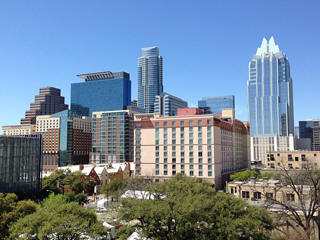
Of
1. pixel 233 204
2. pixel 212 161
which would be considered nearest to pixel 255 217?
pixel 233 204

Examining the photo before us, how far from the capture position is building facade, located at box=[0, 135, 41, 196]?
247 feet

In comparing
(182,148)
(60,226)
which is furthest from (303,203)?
(182,148)

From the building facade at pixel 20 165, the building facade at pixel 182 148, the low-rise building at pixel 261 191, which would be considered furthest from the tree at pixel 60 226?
the building facade at pixel 182 148

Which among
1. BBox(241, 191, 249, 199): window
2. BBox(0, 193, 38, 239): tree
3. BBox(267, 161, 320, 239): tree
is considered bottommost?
BBox(241, 191, 249, 199): window

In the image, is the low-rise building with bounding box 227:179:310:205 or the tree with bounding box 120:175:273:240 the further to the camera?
the low-rise building with bounding box 227:179:310:205

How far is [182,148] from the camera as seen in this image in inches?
4173

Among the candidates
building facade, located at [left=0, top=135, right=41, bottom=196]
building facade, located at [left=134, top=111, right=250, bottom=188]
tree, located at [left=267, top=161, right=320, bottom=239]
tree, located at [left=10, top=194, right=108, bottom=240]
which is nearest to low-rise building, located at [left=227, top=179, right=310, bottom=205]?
tree, located at [left=267, top=161, right=320, bottom=239]

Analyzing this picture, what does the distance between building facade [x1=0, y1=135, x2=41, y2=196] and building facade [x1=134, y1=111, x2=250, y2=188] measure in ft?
125

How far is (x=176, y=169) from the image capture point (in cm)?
10550

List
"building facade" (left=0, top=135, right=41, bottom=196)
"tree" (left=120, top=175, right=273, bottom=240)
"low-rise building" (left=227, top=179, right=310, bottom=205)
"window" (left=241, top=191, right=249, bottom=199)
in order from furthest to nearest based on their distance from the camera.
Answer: "building facade" (left=0, top=135, right=41, bottom=196), "window" (left=241, top=191, right=249, bottom=199), "low-rise building" (left=227, top=179, right=310, bottom=205), "tree" (left=120, top=175, right=273, bottom=240)

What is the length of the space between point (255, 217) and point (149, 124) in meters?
80.6

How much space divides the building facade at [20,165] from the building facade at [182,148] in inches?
1503

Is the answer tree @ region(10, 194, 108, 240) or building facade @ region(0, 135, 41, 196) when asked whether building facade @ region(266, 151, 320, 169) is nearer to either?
building facade @ region(0, 135, 41, 196)

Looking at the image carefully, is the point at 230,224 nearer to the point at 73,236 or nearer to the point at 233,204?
the point at 233,204
